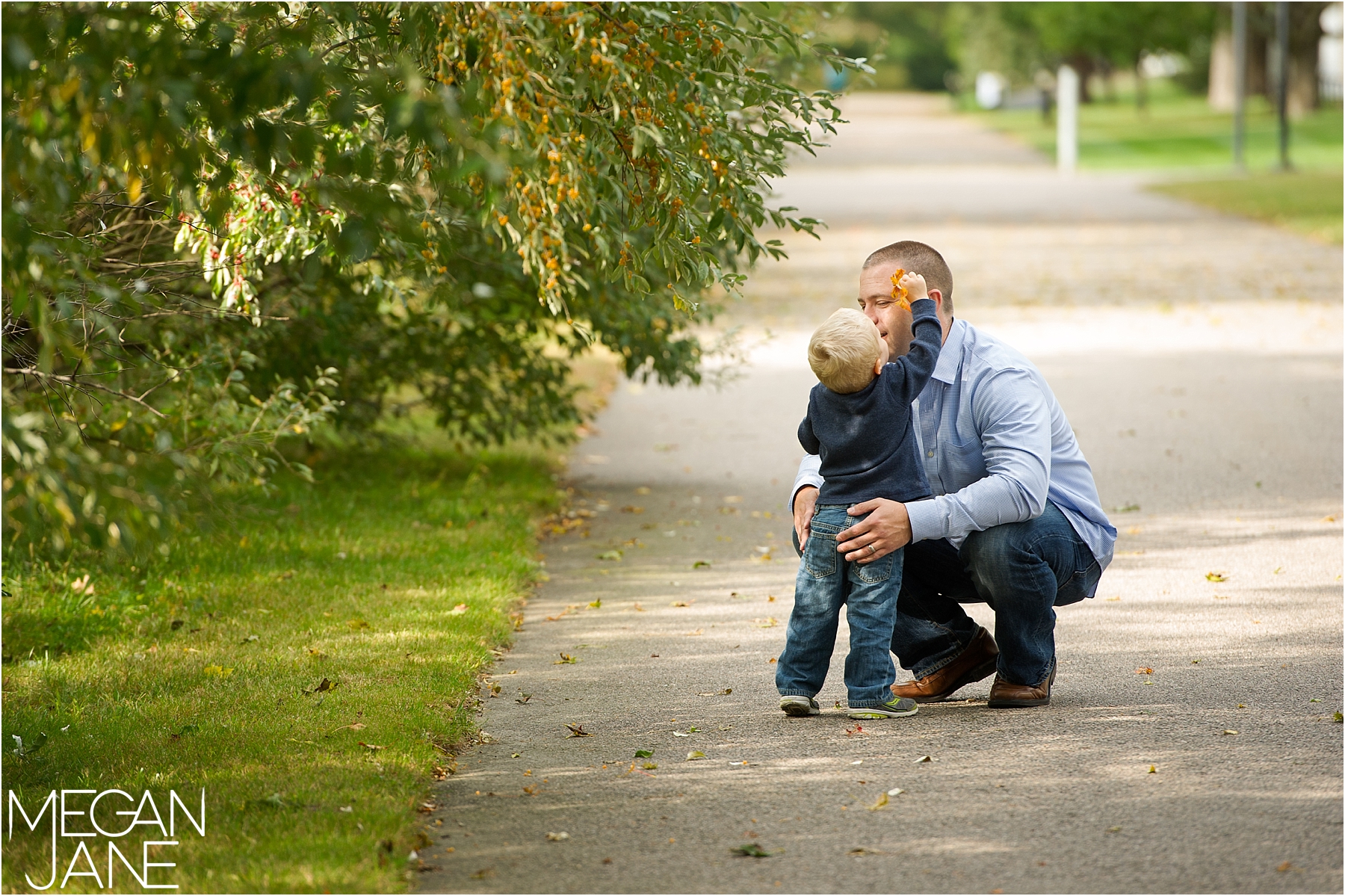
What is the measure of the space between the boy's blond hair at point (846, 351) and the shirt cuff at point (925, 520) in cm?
41

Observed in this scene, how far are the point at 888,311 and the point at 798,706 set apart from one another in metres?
1.33

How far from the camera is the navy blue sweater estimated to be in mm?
4453

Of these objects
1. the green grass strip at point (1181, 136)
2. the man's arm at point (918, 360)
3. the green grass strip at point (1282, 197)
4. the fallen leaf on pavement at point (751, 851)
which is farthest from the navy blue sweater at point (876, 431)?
the green grass strip at point (1181, 136)

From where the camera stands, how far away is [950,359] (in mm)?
4859

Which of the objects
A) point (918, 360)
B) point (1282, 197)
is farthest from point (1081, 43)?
point (918, 360)

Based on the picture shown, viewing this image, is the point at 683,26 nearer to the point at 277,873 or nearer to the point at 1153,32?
the point at 277,873

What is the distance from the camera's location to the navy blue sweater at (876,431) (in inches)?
175

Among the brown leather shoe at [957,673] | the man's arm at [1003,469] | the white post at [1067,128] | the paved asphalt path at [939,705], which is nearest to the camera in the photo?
the paved asphalt path at [939,705]

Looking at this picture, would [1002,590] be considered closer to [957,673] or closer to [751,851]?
[957,673]

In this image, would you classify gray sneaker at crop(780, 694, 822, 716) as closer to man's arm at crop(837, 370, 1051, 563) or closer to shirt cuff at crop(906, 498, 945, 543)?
man's arm at crop(837, 370, 1051, 563)

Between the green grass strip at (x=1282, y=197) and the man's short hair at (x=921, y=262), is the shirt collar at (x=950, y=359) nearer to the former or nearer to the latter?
the man's short hair at (x=921, y=262)

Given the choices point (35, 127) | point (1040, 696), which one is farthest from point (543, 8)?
point (1040, 696)

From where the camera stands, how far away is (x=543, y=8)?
3.85m

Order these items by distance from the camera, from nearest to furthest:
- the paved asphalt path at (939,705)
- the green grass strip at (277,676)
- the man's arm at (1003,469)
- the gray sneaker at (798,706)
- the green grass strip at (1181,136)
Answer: the paved asphalt path at (939,705) < the green grass strip at (277,676) < the man's arm at (1003,469) < the gray sneaker at (798,706) < the green grass strip at (1181,136)
